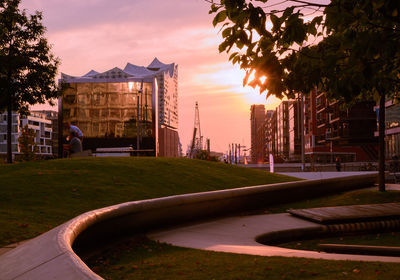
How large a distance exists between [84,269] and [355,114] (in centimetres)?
8090

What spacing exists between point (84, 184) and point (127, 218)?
5128 mm

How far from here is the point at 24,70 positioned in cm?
2658

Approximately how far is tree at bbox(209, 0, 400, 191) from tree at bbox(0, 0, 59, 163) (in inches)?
959

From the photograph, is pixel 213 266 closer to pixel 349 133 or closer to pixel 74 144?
pixel 74 144

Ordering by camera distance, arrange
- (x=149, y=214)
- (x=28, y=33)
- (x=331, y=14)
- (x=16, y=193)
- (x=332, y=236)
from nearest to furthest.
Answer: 1. (x=331, y=14)
2. (x=149, y=214)
3. (x=332, y=236)
4. (x=16, y=193)
5. (x=28, y=33)

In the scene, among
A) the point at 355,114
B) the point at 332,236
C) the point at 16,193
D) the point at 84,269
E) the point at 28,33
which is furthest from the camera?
the point at 355,114

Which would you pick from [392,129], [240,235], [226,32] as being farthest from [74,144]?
[392,129]

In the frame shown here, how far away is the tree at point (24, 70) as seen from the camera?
25.6 m

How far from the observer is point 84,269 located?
331 centimetres

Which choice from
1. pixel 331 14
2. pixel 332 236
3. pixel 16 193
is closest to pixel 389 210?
pixel 332 236

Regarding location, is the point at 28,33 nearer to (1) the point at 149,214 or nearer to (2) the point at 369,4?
(1) the point at 149,214

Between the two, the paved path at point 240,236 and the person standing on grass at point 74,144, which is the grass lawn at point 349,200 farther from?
the person standing on grass at point 74,144

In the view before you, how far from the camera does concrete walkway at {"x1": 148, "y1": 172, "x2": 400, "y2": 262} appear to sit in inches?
243

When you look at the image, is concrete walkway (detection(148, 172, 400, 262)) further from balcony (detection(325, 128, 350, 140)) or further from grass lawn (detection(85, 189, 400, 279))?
balcony (detection(325, 128, 350, 140))
